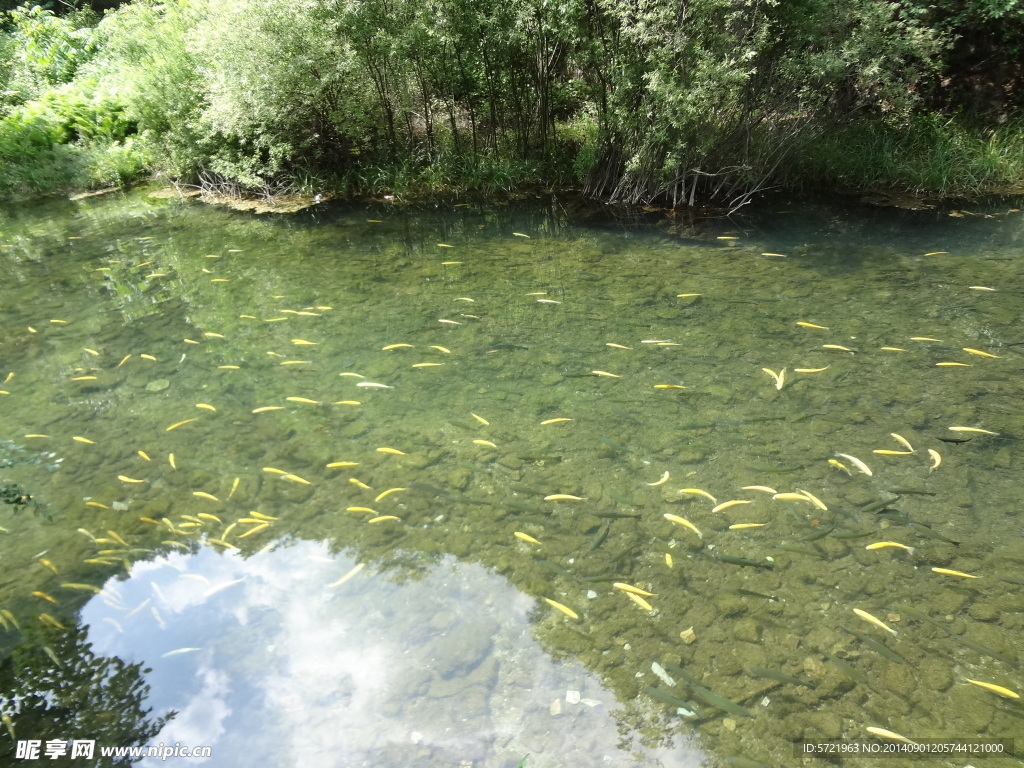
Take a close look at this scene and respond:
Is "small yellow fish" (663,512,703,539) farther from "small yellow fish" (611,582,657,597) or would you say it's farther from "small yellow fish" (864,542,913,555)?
"small yellow fish" (864,542,913,555)

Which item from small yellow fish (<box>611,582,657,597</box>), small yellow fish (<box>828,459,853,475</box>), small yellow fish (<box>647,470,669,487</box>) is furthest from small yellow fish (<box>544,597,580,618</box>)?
small yellow fish (<box>828,459,853,475</box>)

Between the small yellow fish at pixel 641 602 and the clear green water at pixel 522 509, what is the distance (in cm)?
3

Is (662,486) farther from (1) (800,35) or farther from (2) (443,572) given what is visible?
(1) (800,35)

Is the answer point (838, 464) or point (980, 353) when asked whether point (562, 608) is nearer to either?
point (838, 464)

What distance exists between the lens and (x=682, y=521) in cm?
355

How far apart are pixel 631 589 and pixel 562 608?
37cm

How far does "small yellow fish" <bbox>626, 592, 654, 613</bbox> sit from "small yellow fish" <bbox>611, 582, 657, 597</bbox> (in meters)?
0.02

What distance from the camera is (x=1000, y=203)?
887 cm

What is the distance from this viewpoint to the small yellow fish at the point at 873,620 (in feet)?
9.55

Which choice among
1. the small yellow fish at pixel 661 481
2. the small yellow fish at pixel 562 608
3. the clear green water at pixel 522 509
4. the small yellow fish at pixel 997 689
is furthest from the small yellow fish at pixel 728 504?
the small yellow fish at pixel 997 689

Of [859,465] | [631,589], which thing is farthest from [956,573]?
[631,589]

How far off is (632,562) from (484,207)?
8.12 metres

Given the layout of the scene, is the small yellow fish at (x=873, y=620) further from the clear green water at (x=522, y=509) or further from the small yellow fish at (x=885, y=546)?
the small yellow fish at (x=885, y=546)

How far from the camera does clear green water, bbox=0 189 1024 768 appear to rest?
2688mm
